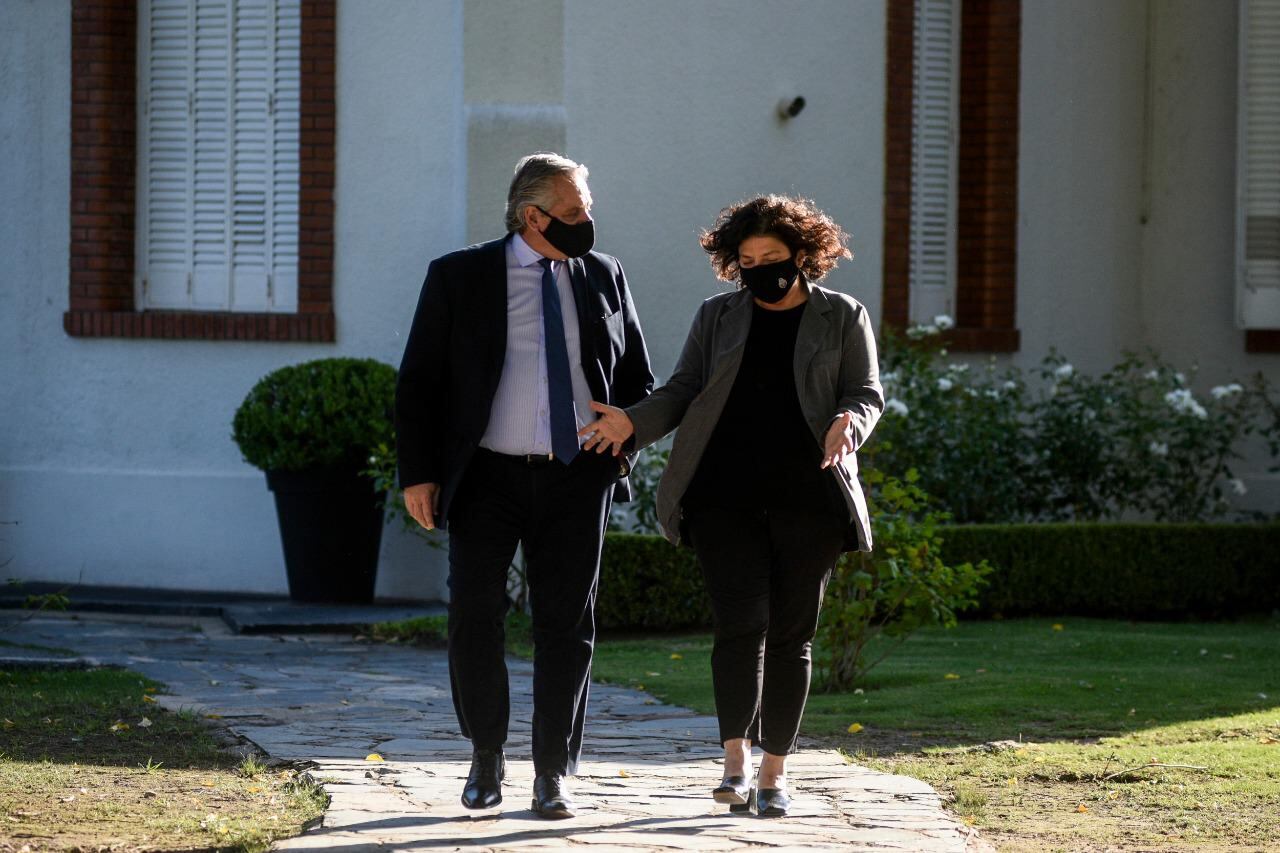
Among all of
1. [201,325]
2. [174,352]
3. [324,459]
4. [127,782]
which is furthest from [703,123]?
[127,782]

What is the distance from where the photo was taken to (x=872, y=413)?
4.86 metres

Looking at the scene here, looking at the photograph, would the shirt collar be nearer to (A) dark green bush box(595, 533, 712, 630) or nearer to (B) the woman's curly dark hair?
(B) the woman's curly dark hair

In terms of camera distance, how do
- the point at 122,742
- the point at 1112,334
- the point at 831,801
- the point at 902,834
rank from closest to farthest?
the point at 902,834
the point at 831,801
the point at 122,742
the point at 1112,334

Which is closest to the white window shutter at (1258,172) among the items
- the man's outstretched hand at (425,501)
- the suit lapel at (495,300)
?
the suit lapel at (495,300)

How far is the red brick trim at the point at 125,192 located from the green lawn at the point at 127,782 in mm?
4328

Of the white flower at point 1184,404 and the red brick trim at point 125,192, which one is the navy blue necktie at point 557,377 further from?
the white flower at point 1184,404

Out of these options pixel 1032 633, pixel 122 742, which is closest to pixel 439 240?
pixel 1032 633

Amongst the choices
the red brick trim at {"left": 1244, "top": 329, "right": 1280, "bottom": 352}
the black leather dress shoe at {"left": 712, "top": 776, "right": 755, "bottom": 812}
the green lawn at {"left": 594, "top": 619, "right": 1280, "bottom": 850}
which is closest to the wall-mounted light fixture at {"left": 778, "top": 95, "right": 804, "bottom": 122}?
the green lawn at {"left": 594, "top": 619, "right": 1280, "bottom": 850}

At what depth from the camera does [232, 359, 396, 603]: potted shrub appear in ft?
33.2

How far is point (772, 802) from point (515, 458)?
1.21 meters

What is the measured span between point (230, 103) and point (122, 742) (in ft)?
20.6

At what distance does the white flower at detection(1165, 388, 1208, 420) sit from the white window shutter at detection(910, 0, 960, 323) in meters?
1.84

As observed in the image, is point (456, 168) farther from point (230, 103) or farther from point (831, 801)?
point (831, 801)

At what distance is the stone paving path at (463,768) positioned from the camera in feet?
15.0
